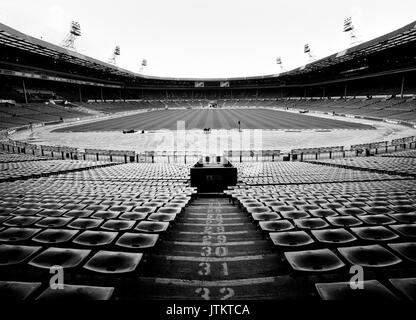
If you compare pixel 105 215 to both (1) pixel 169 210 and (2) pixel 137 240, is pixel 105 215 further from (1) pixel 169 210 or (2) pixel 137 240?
(2) pixel 137 240

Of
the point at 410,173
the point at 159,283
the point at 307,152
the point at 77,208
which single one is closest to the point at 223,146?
the point at 307,152

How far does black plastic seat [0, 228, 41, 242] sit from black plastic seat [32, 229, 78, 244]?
189 mm

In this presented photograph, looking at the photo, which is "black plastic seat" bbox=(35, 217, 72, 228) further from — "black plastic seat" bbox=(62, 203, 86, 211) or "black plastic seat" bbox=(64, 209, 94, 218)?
"black plastic seat" bbox=(62, 203, 86, 211)

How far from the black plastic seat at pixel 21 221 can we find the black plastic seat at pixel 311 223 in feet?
16.7

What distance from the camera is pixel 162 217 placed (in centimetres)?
528

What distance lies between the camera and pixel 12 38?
37.8 meters

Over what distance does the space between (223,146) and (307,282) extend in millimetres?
24264

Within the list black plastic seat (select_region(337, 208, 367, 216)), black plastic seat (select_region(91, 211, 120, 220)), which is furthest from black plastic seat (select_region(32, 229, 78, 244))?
black plastic seat (select_region(337, 208, 367, 216))

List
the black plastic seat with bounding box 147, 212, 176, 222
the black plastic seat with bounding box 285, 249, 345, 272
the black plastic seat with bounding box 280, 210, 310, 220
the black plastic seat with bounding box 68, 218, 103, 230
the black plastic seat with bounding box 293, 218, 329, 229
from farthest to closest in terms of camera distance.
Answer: the black plastic seat with bounding box 280, 210, 310, 220 → the black plastic seat with bounding box 147, 212, 176, 222 → the black plastic seat with bounding box 68, 218, 103, 230 → the black plastic seat with bounding box 293, 218, 329, 229 → the black plastic seat with bounding box 285, 249, 345, 272

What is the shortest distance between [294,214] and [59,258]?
4364 mm

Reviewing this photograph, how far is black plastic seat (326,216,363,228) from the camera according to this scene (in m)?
4.71

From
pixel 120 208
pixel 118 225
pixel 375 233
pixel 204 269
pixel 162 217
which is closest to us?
pixel 204 269

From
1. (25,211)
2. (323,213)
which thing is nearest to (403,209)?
(323,213)
